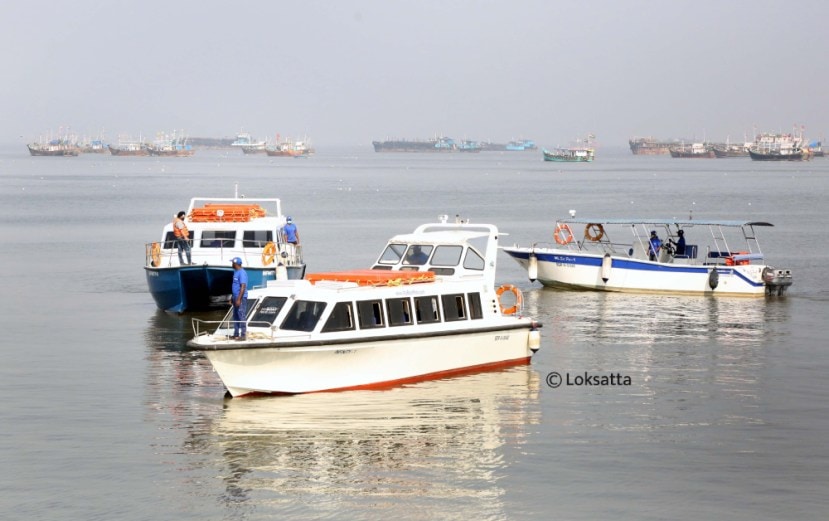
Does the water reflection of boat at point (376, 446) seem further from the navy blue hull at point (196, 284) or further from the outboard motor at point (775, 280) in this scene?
the outboard motor at point (775, 280)

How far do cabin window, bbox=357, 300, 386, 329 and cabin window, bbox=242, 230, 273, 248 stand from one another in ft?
45.4

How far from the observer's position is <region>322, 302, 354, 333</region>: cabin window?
2530cm

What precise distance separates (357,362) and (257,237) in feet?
48.5

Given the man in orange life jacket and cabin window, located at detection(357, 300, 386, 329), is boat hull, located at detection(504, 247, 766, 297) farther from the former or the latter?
cabin window, located at detection(357, 300, 386, 329)

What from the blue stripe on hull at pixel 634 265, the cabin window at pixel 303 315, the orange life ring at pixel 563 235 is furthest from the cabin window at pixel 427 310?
the orange life ring at pixel 563 235

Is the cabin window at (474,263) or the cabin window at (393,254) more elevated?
the cabin window at (393,254)

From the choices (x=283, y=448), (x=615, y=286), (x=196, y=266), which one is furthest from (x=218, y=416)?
(x=615, y=286)

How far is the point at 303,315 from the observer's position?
25.4 m

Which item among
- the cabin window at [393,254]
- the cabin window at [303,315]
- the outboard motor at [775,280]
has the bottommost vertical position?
the outboard motor at [775,280]

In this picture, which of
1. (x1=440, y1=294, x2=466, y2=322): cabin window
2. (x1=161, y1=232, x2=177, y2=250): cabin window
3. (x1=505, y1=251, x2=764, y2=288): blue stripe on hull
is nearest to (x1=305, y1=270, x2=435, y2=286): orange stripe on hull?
(x1=440, y1=294, x2=466, y2=322): cabin window

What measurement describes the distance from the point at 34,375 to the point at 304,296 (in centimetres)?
744

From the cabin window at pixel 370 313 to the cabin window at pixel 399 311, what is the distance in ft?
0.75

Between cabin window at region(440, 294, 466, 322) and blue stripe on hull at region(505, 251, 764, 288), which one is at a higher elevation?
cabin window at region(440, 294, 466, 322)

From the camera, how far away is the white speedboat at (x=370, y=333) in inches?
981
